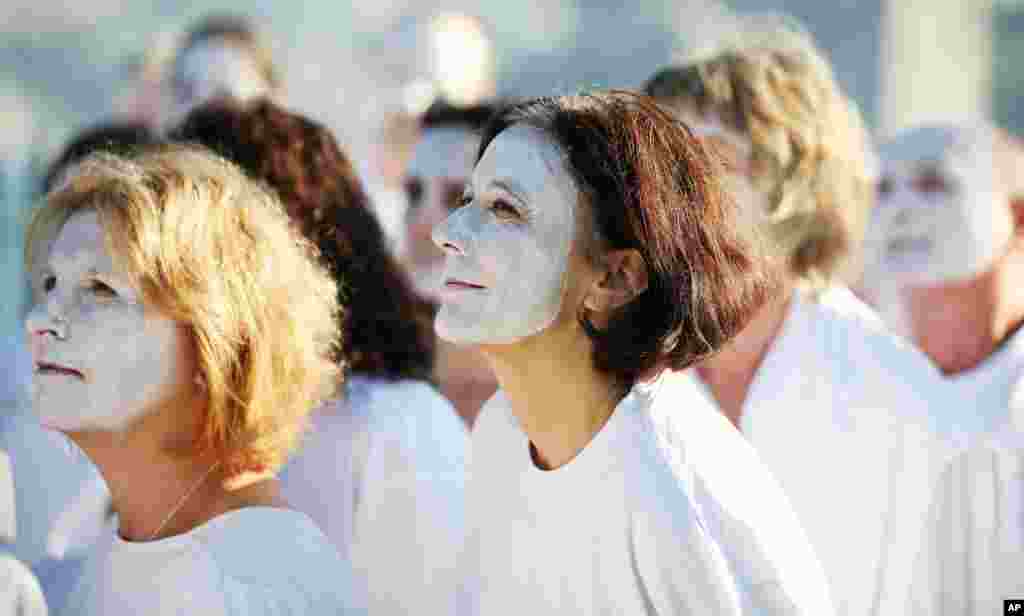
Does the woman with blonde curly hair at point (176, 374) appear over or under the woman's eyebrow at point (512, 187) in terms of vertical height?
under

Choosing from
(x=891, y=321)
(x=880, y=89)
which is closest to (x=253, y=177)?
(x=891, y=321)

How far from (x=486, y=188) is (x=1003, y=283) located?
2.16m

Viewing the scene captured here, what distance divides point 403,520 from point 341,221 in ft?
1.93

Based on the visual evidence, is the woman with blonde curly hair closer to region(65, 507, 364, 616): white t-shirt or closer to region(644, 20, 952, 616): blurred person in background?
region(65, 507, 364, 616): white t-shirt

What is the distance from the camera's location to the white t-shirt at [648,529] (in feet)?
7.43

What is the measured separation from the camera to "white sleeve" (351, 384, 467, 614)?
3.11 meters

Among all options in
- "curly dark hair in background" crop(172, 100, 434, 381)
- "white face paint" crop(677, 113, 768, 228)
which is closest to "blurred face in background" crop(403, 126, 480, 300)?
"white face paint" crop(677, 113, 768, 228)

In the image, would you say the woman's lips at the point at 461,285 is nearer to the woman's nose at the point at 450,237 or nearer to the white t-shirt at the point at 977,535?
the woman's nose at the point at 450,237

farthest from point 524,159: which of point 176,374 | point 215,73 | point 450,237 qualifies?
point 215,73

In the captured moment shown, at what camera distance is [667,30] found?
23.9 feet

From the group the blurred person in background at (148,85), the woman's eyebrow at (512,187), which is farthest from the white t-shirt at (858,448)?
the blurred person in background at (148,85)

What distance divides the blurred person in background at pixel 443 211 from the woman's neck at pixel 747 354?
77 cm

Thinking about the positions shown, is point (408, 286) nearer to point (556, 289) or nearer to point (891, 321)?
point (556, 289)

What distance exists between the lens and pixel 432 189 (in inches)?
169
